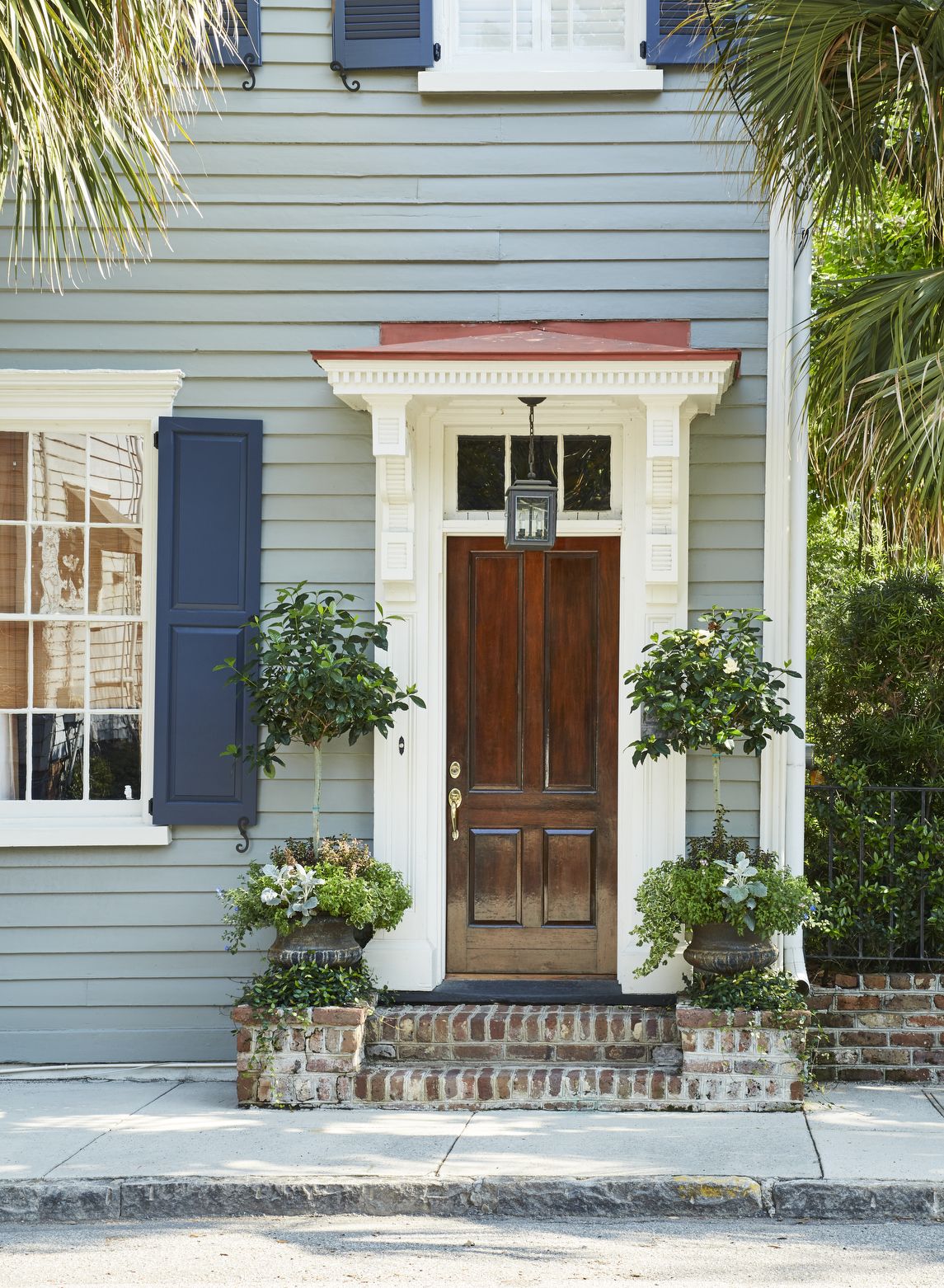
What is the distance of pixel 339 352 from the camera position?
5832 mm

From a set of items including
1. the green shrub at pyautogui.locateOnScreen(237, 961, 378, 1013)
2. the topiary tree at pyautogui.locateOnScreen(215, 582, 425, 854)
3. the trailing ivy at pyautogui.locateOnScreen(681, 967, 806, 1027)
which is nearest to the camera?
the trailing ivy at pyautogui.locateOnScreen(681, 967, 806, 1027)

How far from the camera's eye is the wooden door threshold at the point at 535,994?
6.07 meters

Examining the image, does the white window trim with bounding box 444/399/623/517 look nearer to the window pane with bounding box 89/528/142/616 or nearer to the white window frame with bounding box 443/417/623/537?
the white window frame with bounding box 443/417/623/537

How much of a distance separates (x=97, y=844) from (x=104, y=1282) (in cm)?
257

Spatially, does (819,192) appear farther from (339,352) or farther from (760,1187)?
(760,1187)

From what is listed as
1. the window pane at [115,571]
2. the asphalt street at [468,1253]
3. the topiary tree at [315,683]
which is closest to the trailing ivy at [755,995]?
the asphalt street at [468,1253]

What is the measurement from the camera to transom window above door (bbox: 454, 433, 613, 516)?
6387mm

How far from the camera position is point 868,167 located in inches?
213

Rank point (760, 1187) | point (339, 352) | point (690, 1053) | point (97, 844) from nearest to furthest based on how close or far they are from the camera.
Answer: point (760, 1187) → point (690, 1053) → point (339, 352) → point (97, 844)

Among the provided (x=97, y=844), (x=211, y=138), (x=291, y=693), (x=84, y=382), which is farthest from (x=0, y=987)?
(x=211, y=138)

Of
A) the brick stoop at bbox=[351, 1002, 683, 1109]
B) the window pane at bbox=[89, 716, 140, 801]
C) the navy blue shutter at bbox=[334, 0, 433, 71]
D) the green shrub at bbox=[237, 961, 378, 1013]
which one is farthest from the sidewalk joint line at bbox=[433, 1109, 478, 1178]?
the navy blue shutter at bbox=[334, 0, 433, 71]

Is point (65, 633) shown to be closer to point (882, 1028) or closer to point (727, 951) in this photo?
point (727, 951)

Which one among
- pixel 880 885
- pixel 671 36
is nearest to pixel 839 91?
pixel 671 36

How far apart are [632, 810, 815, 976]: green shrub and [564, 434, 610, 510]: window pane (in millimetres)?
1778
